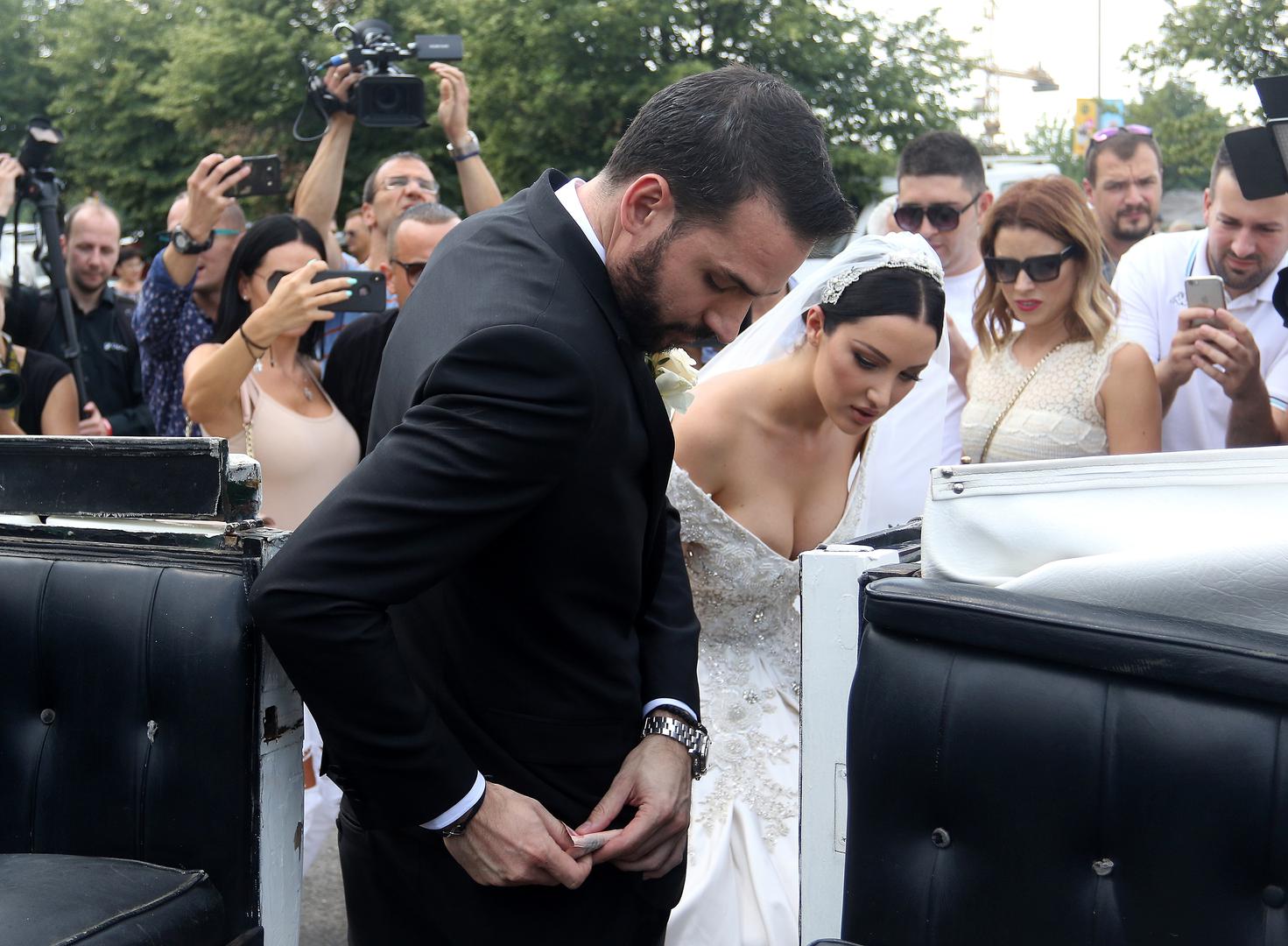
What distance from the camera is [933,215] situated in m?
4.29

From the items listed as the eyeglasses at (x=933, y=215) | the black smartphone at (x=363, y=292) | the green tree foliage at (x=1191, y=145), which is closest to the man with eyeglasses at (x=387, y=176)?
the black smartphone at (x=363, y=292)

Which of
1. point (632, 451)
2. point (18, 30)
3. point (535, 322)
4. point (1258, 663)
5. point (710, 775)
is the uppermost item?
point (18, 30)

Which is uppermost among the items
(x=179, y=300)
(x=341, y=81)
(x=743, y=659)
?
(x=341, y=81)

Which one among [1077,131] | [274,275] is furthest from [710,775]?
[1077,131]

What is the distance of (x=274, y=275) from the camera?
140 inches

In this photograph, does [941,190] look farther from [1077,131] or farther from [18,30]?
[18,30]

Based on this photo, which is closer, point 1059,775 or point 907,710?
point 1059,775

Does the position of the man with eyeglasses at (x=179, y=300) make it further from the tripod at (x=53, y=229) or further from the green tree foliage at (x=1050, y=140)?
the green tree foliage at (x=1050, y=140)

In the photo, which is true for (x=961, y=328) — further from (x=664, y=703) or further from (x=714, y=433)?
(x=664, y=703)

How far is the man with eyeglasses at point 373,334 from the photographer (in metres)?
3.73

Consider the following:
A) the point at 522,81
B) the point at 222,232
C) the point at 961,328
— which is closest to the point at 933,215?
the point at 961,328

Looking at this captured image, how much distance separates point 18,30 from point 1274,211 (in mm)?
32201

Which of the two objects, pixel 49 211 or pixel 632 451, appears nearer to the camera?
pixel 632 451

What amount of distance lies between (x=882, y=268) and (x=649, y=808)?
148cm
